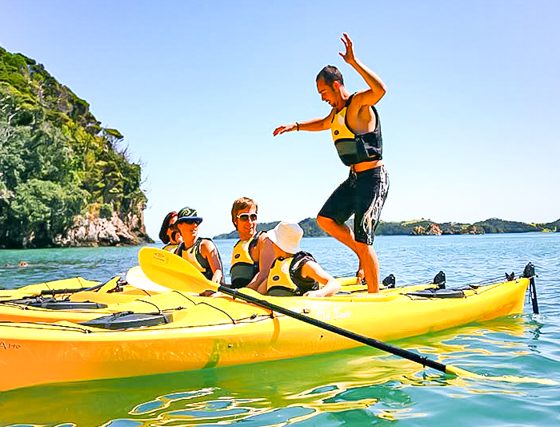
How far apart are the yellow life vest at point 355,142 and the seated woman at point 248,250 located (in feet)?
3.35

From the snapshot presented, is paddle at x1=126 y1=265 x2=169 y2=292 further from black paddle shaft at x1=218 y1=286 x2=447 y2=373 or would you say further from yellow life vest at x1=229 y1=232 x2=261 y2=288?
black paddle shaft at x1=218 y1=286 x2=447 y2=373

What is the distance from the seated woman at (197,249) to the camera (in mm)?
5720

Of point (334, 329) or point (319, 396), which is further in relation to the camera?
point (334, 329)

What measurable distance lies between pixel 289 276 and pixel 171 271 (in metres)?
1.02

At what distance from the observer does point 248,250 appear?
17.9 ft

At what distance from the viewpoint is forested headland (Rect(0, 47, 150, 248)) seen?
36625 mm

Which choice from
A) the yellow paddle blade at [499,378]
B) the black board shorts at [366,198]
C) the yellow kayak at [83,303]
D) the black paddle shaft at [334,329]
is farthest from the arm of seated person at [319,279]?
the yellow paddle blade at [499,378]

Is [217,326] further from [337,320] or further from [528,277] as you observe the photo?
[528,277]

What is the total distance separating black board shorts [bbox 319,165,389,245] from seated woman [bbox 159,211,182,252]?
2527 millimetres

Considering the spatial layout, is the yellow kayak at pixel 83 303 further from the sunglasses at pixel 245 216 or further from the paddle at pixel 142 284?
the sunglasses at pixel 245 216

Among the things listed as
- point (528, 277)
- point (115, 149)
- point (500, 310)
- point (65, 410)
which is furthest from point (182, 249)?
point (115, 149)

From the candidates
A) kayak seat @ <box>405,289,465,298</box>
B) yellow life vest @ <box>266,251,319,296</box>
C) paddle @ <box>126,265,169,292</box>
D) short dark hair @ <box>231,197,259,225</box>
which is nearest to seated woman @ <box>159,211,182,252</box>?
paddle @ <box>126,265,169,292</box>

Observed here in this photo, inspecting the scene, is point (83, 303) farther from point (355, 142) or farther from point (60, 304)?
point (355, 142)

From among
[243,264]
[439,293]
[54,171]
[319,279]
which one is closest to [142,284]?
[243,264]
